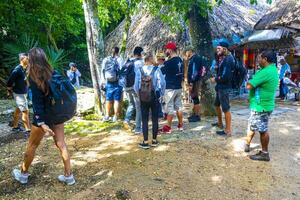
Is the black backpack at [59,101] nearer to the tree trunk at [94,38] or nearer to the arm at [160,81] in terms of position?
the arm at [160,81]

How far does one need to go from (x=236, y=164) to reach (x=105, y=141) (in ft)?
7.66

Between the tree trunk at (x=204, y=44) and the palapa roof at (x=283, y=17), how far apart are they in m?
4.10

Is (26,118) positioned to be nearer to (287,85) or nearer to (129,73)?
(129,73)

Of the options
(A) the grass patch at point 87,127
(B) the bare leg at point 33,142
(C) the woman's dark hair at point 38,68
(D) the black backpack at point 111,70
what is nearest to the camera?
(C) the woman's dark hair at point 38,68

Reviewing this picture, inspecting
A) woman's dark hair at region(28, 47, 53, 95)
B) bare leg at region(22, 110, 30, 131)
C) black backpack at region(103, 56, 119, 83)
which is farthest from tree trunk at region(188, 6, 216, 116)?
woman's dark hair at region(28, 47, 53, 95)

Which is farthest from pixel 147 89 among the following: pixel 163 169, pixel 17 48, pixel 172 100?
pixel 17 48

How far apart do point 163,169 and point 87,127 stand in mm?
2805

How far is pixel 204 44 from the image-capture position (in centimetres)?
751

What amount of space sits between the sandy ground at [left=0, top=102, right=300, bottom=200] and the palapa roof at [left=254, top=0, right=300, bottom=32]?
197 inches

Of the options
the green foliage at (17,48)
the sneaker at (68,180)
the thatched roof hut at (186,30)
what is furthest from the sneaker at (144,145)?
the green foliage at (17,48)

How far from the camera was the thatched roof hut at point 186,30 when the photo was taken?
442 inches

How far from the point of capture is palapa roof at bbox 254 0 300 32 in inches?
405

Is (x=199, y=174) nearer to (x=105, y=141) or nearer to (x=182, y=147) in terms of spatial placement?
(x=182, y=147)

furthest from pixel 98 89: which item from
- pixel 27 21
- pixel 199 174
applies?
pixel 27 21
